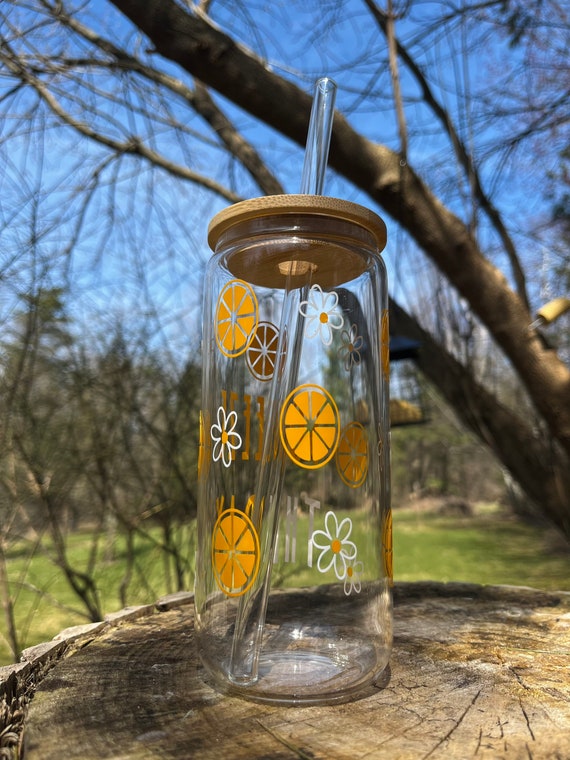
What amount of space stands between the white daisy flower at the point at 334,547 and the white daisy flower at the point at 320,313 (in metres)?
0.31

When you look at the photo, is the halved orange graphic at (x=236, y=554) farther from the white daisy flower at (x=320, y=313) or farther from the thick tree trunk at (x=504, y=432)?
the thick tree trunk at (x=504, y=432)

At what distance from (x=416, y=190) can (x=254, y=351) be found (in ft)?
4.94

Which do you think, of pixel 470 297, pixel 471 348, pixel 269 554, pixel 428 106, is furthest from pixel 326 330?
pixel 428 106

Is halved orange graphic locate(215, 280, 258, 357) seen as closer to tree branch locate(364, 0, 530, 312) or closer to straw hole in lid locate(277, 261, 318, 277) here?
straw hole in lid locate(277, 261, 318, 277)

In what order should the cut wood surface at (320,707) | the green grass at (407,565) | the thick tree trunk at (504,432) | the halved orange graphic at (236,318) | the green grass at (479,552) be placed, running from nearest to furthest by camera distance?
the cut wood surface at (320,707), the halved orange graphic at (236,318), the thick tree trunk at (504,432), the green grass at (407,565), the green grass at (479,552)

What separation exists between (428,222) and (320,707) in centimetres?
183

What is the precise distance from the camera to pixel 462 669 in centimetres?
100

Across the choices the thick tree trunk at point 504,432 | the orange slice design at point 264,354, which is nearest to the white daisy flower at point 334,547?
the orange slice design at point 264,354

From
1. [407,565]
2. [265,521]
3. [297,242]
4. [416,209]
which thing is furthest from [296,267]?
[407,565]

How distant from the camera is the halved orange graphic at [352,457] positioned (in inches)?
39.3

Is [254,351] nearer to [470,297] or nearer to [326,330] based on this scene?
[326,330]

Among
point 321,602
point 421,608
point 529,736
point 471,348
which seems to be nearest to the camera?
point 529,736

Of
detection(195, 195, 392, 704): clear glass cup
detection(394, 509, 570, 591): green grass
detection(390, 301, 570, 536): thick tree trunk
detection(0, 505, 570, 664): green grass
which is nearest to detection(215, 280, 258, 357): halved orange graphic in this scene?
detection(195, 195, 392, 704): clear glass cup

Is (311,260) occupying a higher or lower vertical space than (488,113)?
lower
